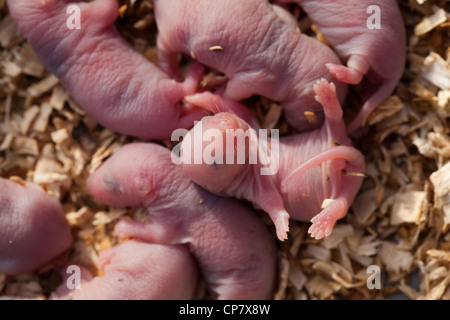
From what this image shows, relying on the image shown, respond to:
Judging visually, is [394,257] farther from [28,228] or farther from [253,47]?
[28,228]

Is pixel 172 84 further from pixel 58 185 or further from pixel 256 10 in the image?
pixel 58 185

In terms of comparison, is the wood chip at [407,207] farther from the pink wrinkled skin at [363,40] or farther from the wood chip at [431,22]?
the wood chip at [431,22]

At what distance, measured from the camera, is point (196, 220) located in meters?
1.78

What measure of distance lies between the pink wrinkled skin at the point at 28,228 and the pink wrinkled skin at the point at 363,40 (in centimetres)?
106

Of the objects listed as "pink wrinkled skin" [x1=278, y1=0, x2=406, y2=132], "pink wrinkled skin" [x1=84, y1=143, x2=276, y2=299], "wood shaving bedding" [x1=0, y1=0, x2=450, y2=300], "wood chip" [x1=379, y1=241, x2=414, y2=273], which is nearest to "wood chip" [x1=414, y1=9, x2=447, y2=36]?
"wood shaving bedding" [x1=0, y1=0, x2=450, y2=300]

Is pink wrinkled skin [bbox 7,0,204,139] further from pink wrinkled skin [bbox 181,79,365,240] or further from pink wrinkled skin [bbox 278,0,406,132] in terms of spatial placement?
pink wrinkled skin [bbox 278,0,406,132]

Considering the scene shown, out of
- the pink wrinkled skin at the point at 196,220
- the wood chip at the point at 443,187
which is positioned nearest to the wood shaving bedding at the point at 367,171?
the wood chip at the point at 443,187

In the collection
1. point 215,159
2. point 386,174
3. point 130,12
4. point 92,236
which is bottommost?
point 92,236

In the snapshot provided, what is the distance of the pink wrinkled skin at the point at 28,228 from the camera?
1774 mm

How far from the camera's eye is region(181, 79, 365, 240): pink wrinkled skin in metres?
1.62

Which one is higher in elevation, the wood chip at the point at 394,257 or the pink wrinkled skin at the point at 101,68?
the pink wrinkled skin at the point at 101,68

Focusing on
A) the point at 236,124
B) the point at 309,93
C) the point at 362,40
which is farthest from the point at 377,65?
the point at 236,124

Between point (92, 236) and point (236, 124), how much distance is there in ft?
2.44
